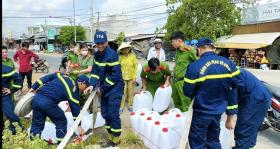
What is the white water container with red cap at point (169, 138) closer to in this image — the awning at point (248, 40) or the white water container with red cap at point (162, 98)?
the white water container with red cap at point (162, 98)

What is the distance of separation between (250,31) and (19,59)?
20238 millimetres

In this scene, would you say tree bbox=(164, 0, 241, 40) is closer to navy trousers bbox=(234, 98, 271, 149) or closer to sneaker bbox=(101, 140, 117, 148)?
sneaker bbox=(101, 140, 117, 148)

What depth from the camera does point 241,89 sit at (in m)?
4.49

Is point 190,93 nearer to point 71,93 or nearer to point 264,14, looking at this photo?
point 71,93

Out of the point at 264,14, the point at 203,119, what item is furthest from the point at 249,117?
the point at 264,14

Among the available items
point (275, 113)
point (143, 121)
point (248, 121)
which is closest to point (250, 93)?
point (248, 121)

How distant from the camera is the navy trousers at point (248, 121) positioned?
4.64 metres

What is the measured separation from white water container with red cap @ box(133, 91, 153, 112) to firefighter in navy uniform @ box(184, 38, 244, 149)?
10.9 feet

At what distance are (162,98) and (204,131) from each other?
336 cm

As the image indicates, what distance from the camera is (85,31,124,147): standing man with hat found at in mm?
5648

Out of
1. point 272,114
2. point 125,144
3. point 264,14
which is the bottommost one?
point 125,144

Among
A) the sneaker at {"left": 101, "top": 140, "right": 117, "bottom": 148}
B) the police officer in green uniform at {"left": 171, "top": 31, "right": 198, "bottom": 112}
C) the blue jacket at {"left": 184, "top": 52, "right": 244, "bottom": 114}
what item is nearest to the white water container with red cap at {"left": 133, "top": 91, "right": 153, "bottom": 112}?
the police officer in green uniform at {"left": 171, "top": 31, "right": 198, "bottom": 112}

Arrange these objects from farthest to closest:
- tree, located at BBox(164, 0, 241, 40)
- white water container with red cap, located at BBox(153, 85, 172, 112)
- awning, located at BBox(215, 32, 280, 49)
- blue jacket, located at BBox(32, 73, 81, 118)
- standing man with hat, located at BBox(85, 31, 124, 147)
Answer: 1. tree, located at BBox(164, 0, 241, 40)
2. awning, located at BBox(215, 32, 280, 49)
3. white water container with red cap, located at BBox(153, 85, 172, 112)
4. standing man with hat, located at BBox(85, 31, 124, 147)
5. blue jacket, located at BBox(32, 73, 81, 118)

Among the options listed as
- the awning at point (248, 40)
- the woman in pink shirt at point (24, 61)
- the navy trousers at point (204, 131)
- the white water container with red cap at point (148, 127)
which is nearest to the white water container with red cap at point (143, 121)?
the white water container with red cap at point (148, 127)
